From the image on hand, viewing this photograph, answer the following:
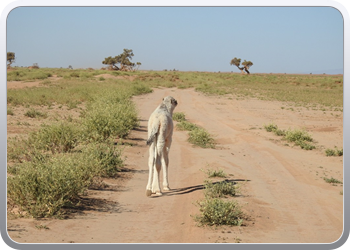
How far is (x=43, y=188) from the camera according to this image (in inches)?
264

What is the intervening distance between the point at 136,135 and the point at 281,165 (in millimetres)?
6031

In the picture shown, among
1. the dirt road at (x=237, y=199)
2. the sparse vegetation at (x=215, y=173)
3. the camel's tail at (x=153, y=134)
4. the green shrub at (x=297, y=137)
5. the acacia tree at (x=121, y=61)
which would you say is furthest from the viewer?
the acacia tree at (x=121, y=61)

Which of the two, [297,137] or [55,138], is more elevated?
[55,138]

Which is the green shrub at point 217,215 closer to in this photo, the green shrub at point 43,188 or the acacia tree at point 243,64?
the green shrub at point 43,188

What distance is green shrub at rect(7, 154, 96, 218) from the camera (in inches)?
256

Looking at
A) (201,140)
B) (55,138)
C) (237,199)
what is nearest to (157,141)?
(237,199)

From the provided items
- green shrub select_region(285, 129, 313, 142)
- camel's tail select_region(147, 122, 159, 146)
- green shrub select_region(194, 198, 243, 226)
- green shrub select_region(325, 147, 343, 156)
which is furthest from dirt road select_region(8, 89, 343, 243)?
camel's tail select_region(147, 122, 159, 146)

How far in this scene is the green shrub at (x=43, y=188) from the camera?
650cm

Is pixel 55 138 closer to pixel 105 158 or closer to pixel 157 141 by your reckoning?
pixel 105 158

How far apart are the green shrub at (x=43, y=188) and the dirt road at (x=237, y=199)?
0.29 m

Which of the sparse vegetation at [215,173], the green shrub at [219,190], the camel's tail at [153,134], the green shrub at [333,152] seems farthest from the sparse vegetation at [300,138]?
the camel's tail at [153,134]

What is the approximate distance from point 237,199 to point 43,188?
11.7 ft

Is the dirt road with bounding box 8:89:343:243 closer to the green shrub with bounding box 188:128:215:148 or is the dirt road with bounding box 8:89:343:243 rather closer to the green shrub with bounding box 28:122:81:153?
the green shrub with bounding box 188:128:215:148
